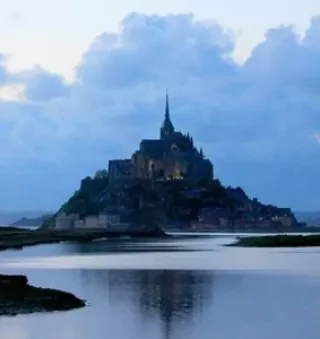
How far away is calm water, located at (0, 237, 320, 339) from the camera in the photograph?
32.7 m

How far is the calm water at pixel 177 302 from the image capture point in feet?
107

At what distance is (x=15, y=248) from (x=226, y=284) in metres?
62.3

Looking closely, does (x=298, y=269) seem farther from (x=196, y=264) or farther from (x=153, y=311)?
(x=153, y=311)

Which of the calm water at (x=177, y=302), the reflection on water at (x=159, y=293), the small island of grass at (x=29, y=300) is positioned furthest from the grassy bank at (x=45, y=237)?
the small island of grass at (x=29, y=300)

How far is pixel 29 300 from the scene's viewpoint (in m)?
37.5

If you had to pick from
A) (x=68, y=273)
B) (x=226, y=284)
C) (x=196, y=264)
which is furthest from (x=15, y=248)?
(x=226, y=284)

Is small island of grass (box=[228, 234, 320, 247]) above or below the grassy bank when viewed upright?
below

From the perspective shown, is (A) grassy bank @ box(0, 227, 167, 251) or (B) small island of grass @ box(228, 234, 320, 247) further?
(B) small island of grass @ box(228, 234, 320, 247)

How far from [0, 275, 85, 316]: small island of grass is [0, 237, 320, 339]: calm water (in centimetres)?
81

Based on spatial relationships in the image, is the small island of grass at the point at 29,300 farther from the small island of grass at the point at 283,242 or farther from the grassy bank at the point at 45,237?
the small island of grass at the point at 283,242

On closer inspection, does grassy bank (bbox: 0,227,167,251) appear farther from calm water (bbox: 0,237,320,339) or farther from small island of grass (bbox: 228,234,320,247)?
calm water (bbox: 0,237,320,339)

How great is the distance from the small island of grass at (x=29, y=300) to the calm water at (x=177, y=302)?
81 cm

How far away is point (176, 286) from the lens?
51.6 m

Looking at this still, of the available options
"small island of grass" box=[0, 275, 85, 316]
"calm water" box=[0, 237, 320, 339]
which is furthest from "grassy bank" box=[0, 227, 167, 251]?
"small island of grass" box=[0, 275, 85, 316]
